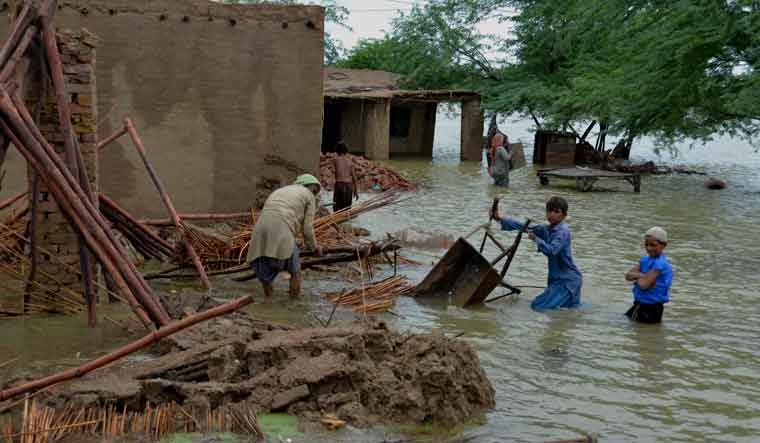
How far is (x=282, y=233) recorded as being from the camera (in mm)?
8906

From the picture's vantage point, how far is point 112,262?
652cm

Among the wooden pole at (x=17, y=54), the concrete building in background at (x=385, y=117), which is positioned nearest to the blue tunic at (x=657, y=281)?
the wooden pole at (x=17, y=54)

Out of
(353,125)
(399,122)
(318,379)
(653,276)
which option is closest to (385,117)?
(353,125)

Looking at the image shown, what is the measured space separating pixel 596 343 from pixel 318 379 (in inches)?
133

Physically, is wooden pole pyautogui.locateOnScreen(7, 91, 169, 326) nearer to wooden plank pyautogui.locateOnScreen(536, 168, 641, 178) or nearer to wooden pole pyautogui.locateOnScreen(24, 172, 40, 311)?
wooden pole pyautogui.locateOnScreen(24, 172, 40, 311)

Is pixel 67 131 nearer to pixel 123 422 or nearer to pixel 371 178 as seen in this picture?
pixel 123 422

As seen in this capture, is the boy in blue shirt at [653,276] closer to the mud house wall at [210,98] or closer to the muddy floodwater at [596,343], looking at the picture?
the muddy floodwater at [596,343]

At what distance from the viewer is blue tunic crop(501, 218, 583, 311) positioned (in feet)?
29.0

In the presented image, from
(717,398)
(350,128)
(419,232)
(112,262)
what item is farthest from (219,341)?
(350,128)

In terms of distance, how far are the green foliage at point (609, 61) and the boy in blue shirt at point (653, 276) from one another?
9052 mm

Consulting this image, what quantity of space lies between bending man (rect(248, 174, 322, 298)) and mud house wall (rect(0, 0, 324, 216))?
268 cm

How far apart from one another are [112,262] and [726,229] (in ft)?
43.6

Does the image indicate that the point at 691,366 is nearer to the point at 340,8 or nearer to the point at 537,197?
the point at 537,197

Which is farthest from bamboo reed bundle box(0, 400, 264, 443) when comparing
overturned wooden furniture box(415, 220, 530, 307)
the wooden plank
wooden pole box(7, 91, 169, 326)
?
the wooden plank
